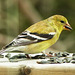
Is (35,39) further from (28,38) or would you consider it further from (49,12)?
(49,12)

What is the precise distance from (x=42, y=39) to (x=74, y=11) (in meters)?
1.11

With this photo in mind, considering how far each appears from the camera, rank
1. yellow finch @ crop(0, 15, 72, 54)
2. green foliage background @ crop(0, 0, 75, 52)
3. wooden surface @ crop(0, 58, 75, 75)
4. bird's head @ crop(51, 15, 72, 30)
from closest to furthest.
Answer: wooden surface @ crop(0, 58, 75, 75) → yellow finch @ crop(0, 15, 72, 54) → bird's head @ crop(51, 15, 72, 30) → green foliage background @ crop(0, 0, 75, 52)

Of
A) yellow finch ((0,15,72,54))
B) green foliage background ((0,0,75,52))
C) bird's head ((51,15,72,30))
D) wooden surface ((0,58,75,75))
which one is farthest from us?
green foliage background ((0,0,75,52))

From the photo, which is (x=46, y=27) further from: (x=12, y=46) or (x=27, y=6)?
(x=27, y=6)

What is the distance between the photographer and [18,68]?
1.34 m

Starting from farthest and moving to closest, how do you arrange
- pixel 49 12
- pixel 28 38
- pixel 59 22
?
pixel 49 12, pixel 59 22, pixel 28 38

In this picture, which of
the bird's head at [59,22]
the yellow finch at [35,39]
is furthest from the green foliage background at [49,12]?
the yellow finch at [35,39]

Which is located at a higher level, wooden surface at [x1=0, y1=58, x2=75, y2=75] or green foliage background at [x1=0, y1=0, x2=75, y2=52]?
green foliage background at [x1=0, y1=0, x2=75, y2=52]

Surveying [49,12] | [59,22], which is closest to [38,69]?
[59,22]

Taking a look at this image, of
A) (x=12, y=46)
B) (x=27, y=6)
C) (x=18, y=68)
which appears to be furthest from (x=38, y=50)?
(x=27, y=6)

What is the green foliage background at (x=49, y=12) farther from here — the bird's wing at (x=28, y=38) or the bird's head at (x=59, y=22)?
the bird's wing at (x=28, y=38)

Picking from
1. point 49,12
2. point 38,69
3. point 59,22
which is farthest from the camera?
point 49,12

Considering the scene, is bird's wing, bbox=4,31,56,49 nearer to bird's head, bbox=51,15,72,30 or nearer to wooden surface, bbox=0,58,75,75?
bird's head, bbox=51,15,72,30

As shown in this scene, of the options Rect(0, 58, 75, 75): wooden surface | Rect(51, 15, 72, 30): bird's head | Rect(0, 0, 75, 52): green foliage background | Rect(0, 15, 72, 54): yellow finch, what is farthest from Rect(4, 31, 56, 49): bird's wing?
Rect(0, 0, 75, 52): green foliage background
